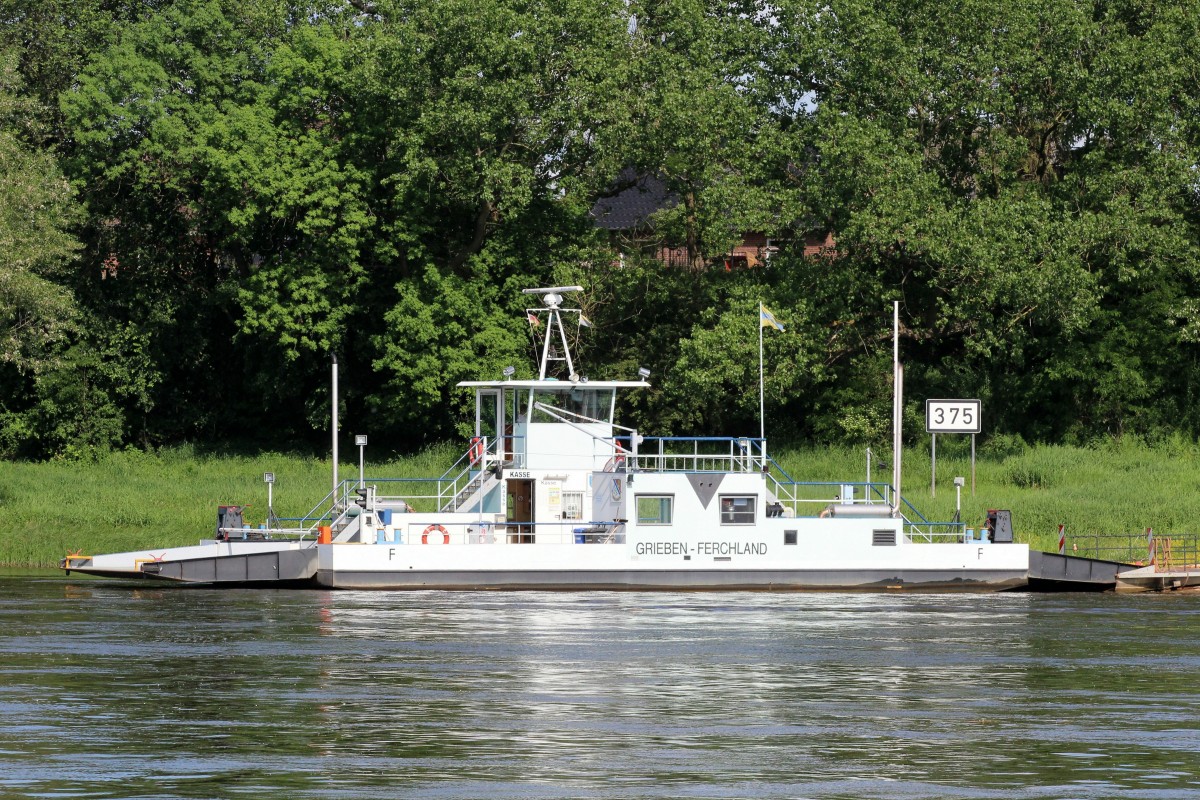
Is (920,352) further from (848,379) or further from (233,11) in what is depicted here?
(233,11)

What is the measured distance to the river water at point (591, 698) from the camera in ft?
61.3

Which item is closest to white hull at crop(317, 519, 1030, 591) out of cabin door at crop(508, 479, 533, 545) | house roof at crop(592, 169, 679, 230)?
cabin door at crop(508, 479, 533, 545)

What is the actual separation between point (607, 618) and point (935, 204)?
21694mm

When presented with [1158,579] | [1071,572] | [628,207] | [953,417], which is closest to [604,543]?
[953,417]

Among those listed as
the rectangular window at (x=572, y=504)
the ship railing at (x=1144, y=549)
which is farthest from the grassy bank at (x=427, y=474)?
the rectangular window at (x=572, y=504)

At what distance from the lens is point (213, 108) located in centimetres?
5616

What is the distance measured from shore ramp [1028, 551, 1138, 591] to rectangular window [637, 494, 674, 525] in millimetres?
8330

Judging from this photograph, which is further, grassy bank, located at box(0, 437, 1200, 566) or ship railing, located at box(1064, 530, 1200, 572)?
grassy bank, located at box(0, 437, 1200, 566)

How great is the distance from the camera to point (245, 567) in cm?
3647

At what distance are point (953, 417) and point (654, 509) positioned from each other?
884cm

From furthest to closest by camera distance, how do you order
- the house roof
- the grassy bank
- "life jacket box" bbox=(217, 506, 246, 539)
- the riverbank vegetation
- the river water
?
the house roof < the riverbank vegetation < the grassy bank < "life jacket box" bbox=(217, 506, 246, 539) < the river water

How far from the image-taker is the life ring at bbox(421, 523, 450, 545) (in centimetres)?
3672

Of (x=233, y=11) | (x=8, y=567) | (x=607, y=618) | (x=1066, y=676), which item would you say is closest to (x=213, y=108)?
(x=233, y=11)

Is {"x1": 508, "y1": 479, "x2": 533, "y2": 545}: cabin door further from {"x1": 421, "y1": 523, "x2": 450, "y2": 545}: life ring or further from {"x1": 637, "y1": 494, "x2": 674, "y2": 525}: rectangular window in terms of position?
{"x1": 637, "y1": 494, "x2": 674, "y2": 525}: rectangular window
